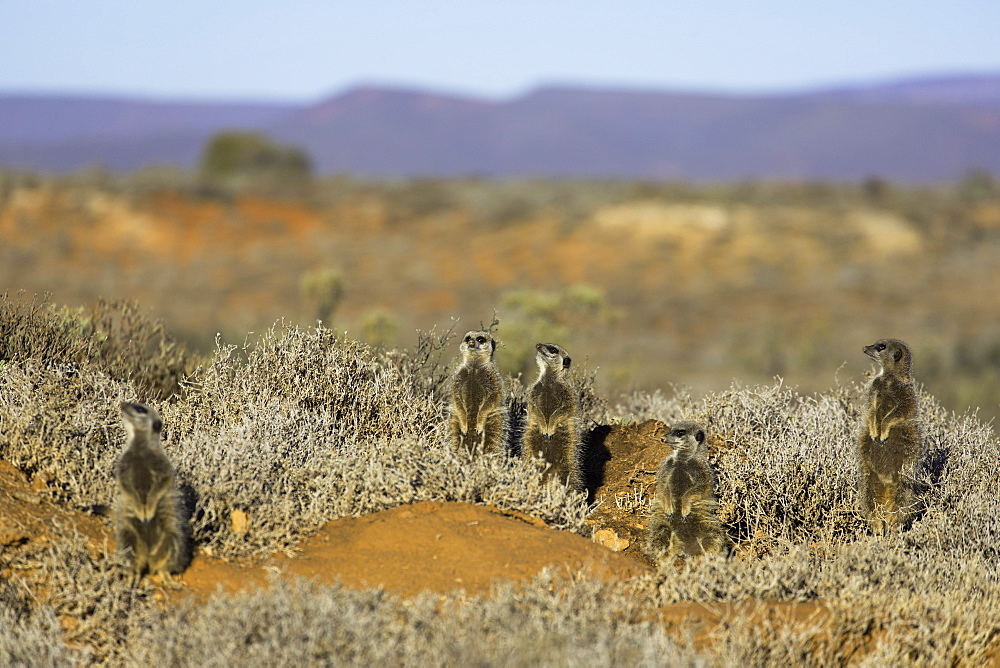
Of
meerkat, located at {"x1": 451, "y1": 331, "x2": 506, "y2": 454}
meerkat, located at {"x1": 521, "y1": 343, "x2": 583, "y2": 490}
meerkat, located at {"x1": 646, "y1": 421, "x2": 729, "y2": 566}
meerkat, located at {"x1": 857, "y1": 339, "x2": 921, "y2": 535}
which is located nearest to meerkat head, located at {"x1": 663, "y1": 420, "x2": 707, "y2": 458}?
meerkat, located at {"x1": 646, "y1": 421, "x2": 729, "y2": 566}

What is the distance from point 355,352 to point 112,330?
9.13 feet

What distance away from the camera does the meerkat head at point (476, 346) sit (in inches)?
264

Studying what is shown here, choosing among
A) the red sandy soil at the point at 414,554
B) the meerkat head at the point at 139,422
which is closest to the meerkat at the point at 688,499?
the red sandy soil at the point at 414,554

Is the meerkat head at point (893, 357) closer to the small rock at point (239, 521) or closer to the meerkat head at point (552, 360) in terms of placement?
the meerkat head at point (552, 360)

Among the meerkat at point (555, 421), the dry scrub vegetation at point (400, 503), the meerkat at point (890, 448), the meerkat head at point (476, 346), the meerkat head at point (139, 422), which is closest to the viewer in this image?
the dry scrub vegetation at point (400, 503)

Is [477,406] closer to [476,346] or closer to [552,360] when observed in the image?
[476,346]

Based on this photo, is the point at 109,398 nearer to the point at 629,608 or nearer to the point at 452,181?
the point at 629,608

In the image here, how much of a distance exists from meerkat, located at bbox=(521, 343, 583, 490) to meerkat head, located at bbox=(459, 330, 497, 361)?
41 centimetres

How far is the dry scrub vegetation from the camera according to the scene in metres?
4.26

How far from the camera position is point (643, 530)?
659cm

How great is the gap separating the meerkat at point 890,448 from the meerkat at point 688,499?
1266mm

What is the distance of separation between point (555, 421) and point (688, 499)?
1.14 m

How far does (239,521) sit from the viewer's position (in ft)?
17.3

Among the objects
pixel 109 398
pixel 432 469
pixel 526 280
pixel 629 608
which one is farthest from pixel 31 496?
pixel 526 280
